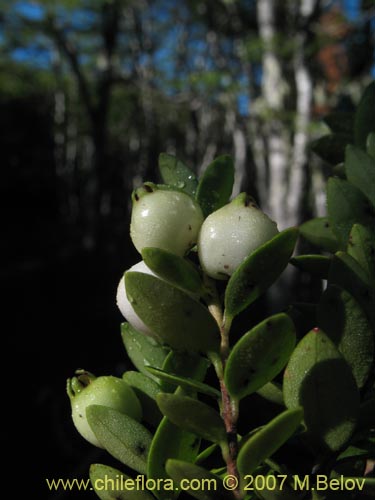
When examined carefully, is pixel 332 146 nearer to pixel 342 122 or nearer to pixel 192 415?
pixel 342 122

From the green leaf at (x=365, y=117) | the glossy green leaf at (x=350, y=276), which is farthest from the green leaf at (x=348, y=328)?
the green leaf at (x=365, y=117)

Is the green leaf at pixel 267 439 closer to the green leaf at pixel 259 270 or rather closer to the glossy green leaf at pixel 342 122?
the green leaf at pixel 259 270

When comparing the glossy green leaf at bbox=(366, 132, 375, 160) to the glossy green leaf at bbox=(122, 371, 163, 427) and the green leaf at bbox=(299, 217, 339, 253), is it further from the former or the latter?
the glossy green leaf at bbox=(122, 371, 163, 427)

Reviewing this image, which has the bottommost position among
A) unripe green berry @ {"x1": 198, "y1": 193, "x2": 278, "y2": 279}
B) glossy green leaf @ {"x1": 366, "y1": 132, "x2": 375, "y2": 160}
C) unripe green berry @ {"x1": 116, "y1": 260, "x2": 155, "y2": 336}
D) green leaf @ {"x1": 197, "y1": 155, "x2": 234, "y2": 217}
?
unripe green berry @ {"x1": 116, "y1": 260, "x2": 155, "y2": 336}

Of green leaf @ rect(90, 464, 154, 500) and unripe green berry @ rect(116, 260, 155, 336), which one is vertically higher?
unripe green berry @ rect(116, 260, 155, 336)

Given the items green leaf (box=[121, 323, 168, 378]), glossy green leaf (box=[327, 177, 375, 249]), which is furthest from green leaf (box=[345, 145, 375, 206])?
green leaf (box=[121, 323, 168, 378])

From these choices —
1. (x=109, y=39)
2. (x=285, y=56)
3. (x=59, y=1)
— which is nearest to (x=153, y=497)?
(x=285, y=56)

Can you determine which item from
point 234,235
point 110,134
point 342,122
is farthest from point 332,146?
point 110,134
